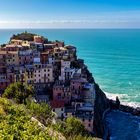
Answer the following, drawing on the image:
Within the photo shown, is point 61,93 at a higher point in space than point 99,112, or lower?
higher

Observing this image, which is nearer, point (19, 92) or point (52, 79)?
point (19, 92)

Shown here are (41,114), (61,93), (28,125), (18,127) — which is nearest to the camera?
(18,127)

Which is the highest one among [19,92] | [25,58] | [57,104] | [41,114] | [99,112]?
[25,58]

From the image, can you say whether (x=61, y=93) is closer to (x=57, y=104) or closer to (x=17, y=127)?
(x=57, y=104)

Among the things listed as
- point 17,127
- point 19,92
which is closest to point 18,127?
point 17,127

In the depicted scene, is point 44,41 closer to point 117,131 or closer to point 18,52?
point 18,52

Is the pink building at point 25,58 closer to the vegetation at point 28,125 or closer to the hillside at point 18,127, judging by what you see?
the vegetation at point 28,125
